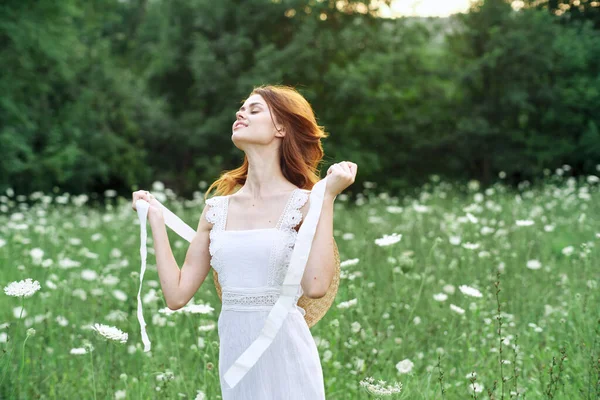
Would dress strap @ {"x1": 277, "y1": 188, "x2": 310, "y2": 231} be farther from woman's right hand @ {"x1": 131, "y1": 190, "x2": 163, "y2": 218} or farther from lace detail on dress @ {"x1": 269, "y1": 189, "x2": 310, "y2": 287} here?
woman's right hand @ {"x1": 131, "y1": 190, "x2": 163, "y2": 218}

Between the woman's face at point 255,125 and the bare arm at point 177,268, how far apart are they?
0.31 m

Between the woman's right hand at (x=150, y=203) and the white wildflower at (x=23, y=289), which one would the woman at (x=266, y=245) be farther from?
the white wildflower at (x=23, y=289)

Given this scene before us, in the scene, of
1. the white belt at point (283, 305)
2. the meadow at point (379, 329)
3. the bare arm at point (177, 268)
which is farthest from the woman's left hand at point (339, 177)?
the meadow at point (379, 329)

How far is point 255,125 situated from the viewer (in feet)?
7.79

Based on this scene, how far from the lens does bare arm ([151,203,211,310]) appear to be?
→ 2.36 metres

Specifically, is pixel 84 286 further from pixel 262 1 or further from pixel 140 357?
pixel 262 1

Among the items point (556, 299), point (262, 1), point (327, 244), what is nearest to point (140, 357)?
point (327, 244)

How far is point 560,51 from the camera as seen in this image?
22469 millimetres

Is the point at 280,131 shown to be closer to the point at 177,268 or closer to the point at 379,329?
the point at 177,268

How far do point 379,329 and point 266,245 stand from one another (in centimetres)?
190

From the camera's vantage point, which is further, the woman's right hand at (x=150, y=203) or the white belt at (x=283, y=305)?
the woman's right hand at (x=150, y=203)

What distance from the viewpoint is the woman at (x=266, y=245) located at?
7.09ft

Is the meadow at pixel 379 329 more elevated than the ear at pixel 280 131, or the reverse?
the ear at pixel 280 131

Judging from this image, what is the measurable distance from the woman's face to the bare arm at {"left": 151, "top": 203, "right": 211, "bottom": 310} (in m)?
0.31
